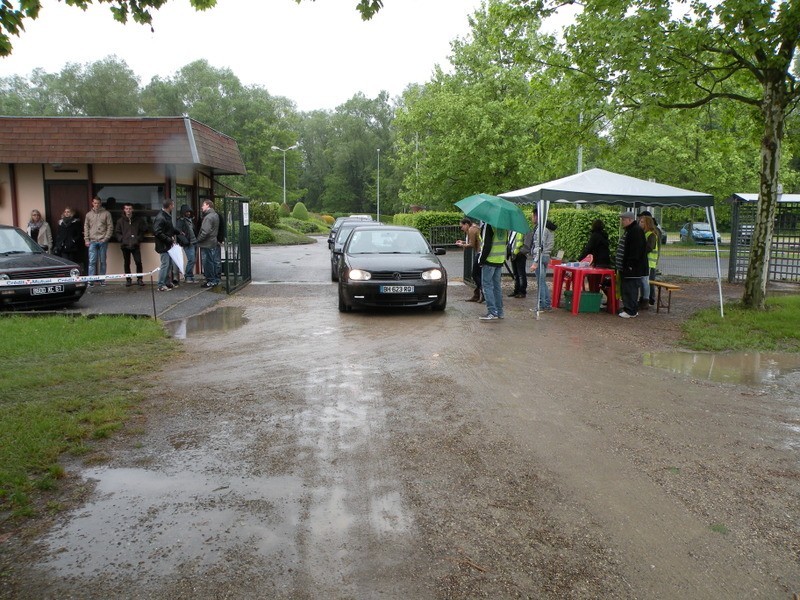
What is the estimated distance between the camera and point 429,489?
15.4 ft

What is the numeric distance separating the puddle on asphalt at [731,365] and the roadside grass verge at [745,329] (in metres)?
0.45

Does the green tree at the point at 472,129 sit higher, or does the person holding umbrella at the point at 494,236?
the green tree at the point at 472,129

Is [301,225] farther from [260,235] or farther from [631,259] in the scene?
[631,259]

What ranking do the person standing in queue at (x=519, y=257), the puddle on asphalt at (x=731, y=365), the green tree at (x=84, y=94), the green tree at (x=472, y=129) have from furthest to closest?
the green tree at (x=84, y=94) < the green tree at (x=472, y=129) < the person standing in queue at (x=519, y=257) < the puddle on asphalt at (x=731, y=365)

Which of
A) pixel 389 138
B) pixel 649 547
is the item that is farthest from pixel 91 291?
pixel 389 138

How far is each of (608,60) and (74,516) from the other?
11427 mm

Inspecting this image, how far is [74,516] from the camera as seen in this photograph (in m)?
4.28

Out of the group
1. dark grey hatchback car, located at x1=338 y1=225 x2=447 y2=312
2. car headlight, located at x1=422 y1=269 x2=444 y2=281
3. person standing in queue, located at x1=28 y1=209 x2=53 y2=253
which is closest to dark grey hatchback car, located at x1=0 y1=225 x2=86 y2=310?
person standing in queue, located at x1=28 y1=209 x2=53 y2=253

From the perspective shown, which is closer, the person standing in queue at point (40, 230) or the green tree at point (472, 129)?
the person standing in queue at point (40, 230)

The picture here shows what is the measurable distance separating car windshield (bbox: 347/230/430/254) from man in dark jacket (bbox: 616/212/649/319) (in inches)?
140

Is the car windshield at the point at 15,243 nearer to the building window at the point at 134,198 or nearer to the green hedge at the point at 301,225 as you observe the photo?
the building window at the point at 134,198

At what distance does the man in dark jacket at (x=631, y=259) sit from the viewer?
12.2m

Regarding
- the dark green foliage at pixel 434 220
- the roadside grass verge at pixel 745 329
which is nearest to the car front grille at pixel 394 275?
the roadside grass verge at pixel 745 329

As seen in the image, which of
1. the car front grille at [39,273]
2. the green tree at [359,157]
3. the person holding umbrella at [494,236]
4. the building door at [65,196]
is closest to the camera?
the person holding umbrella at [494,236]
